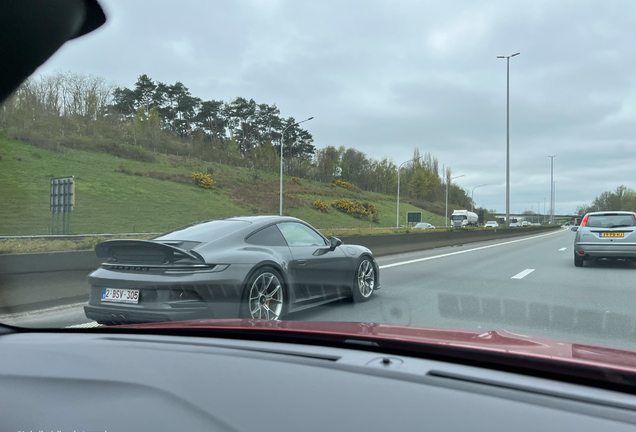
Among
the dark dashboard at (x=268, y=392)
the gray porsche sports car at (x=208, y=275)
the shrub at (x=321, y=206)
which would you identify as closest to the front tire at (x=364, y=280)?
the gray porsche sports car at (x=208, y=275)

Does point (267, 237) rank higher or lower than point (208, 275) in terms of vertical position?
higher

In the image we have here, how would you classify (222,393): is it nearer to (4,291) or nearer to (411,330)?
(411,330)

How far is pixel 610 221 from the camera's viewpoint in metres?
13.2

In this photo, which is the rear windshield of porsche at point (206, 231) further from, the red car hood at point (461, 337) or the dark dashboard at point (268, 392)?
the dark dashboard at point (268, 392)

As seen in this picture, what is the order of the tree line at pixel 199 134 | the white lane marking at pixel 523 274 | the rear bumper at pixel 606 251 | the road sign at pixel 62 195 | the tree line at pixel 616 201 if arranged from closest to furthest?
the white lane marking at pixel 523 274 → the rear bumper at pixel 606 251 → the road sign at pixel 62 195 → the tree line at pixel 199 134 → the tree line at pixel 616 201

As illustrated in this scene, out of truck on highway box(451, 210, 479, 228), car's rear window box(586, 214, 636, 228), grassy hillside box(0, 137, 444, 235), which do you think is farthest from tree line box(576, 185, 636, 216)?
car's rear window box(586, 214, 636, 228)

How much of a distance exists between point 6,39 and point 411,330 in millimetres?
3185

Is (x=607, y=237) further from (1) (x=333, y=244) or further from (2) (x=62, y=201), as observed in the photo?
(2) (x=62, y=201)

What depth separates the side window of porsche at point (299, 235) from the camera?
621 centimetres

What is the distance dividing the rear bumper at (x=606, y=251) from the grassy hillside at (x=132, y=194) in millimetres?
22266

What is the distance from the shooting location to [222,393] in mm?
1920

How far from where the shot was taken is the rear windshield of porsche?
5.42m

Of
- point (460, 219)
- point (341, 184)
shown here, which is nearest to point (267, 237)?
point (460, 219)

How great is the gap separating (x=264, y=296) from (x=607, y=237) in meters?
11.3
